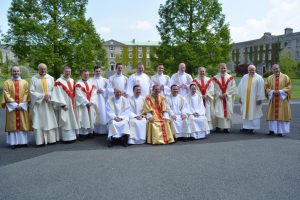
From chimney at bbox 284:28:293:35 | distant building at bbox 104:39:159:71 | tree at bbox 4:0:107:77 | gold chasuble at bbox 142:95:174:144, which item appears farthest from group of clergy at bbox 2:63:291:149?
distant building at bbox 104:39:159:71

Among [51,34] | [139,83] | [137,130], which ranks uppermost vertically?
[51,34]

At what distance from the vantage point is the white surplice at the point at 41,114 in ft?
26.2

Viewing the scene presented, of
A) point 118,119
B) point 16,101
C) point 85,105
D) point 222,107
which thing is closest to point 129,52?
point 222,107

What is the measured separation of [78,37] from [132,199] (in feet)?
73.0

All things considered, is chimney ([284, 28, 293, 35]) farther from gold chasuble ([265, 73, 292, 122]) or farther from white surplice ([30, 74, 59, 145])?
white surplice ([30, 74, 59, 145])

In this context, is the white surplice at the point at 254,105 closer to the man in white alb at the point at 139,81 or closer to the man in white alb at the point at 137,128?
the man in white alb at the point at 139,81

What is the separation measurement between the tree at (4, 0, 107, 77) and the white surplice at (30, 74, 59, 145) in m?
15.6

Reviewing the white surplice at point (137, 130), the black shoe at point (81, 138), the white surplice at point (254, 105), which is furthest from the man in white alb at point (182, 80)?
the black shoe at point (81, 138)

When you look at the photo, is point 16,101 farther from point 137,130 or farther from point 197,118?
point 197,118

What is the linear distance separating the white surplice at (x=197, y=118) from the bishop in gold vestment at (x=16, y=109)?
486 centimetres

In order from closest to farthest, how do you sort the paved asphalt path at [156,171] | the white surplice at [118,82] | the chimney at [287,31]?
the paved asphalt path at [156,171]
the white surplice at [118,82]
the chimney at [287,31]

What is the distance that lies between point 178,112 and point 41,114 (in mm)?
4156

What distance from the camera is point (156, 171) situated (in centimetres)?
563

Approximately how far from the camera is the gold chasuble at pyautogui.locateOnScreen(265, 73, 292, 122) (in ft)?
29.3
